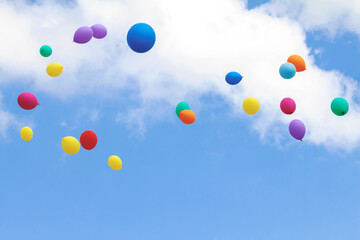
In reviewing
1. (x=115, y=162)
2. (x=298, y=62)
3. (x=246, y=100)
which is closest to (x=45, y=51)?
(x=115, y=162)

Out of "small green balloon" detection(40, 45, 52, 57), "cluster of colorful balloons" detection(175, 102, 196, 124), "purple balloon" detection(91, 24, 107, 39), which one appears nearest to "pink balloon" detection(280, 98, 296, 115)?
"cluster of colorful balloons" detection(175, 102, 196, 124)

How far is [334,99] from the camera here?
1345 centimetres

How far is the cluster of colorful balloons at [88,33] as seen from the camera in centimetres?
1352

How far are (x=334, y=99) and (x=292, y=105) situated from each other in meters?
1.18

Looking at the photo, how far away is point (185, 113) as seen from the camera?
14.1m

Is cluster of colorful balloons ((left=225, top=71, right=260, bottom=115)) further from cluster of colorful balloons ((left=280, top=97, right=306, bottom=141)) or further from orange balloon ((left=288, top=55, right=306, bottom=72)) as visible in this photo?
orange balloon ((left=288, top=55, right=306, bottom=72))

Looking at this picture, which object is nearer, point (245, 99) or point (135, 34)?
point (135, 34)

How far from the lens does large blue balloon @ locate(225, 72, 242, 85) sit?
13.8 m

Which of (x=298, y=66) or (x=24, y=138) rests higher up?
(x=298, y=66)

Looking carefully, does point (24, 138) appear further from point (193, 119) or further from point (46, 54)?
point (193, 119)

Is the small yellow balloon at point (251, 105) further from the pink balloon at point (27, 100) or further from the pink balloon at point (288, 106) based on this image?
the pink balloon at point (27, 100)

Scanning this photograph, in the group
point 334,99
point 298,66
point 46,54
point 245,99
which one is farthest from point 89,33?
point 334,99

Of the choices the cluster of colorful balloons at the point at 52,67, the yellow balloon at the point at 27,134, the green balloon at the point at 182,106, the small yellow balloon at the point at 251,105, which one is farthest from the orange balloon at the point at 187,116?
the yellow balloon at the point at 27,134

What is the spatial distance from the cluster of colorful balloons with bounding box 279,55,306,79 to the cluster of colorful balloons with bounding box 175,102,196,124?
2871mm
